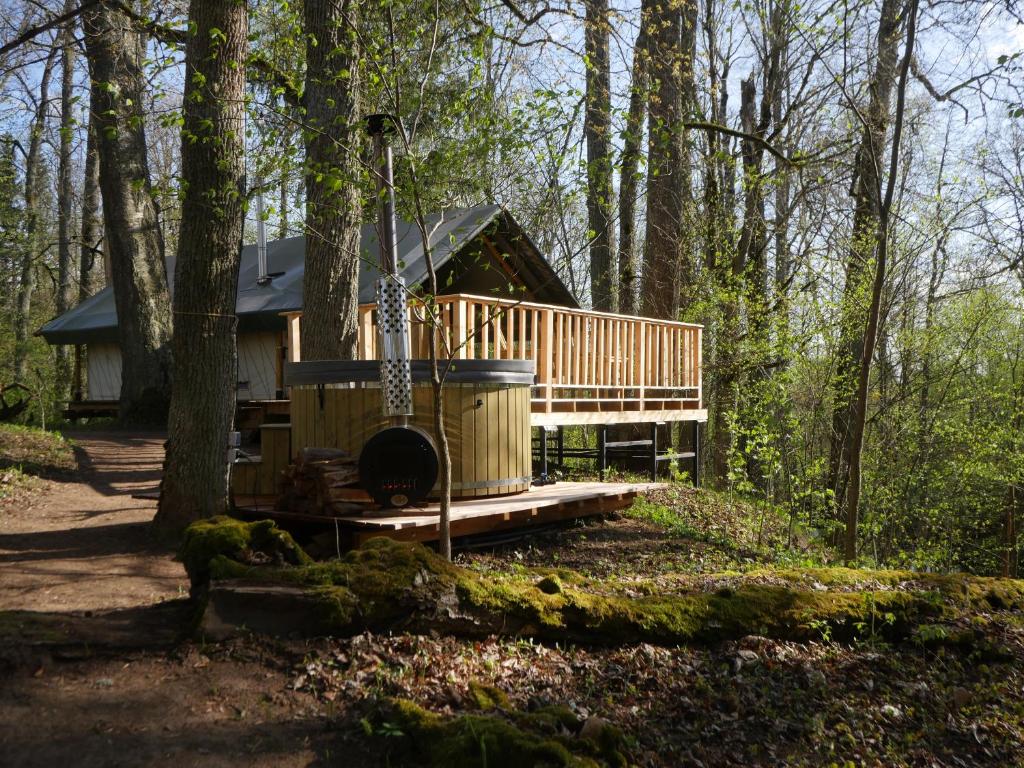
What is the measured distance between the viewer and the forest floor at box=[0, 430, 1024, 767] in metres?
3.23

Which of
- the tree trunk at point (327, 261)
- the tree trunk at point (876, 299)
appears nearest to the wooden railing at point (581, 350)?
the tree trunk at point (327, 261)

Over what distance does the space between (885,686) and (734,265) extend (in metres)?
12.0

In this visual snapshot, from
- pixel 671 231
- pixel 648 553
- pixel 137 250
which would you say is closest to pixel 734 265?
pixel 671 231

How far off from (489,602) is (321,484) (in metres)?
2.55

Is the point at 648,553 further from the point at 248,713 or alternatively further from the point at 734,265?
the point at 734,265

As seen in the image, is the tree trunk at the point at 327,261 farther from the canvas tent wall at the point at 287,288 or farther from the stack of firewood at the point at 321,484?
the canvas tent wall at the point at 287,288

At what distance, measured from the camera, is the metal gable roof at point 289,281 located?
14.0 m

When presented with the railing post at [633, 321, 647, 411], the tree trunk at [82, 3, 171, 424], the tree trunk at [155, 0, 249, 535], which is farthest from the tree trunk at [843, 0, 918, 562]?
the tree trunk at [82, 3, 171, 424]

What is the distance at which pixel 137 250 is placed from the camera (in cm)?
1570

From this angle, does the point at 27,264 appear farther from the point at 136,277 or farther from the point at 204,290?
the point at 204,290

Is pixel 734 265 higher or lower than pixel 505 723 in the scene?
higher

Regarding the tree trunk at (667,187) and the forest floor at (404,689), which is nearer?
the forest floor at (404,689)

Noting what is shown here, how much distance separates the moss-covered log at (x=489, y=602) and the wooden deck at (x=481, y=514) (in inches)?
56.4

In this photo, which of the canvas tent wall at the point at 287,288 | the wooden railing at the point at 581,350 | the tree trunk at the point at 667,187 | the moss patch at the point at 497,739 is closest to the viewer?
the moss patch at the point at 497,739
